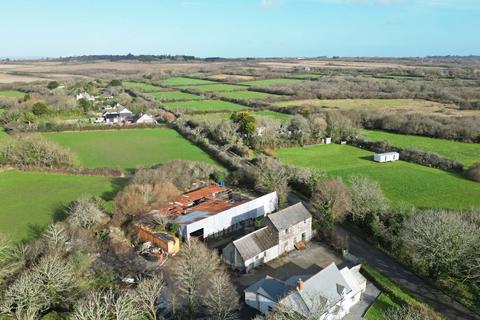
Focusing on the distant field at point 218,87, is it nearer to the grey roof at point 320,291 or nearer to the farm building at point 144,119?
the farm building at point 144,119

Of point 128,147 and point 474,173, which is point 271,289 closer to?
point 474,173

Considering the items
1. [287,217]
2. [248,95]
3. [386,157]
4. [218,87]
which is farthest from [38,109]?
[386,157]

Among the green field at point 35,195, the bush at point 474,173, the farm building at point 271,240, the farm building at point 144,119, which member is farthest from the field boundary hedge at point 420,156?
the farm building at point 144,119

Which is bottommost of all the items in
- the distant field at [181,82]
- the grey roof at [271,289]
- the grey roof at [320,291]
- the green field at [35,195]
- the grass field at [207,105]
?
the green field at [35,195]

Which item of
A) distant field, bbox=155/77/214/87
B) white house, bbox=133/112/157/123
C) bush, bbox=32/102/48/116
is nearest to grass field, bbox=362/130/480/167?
white house, bbox=133/112/157/123

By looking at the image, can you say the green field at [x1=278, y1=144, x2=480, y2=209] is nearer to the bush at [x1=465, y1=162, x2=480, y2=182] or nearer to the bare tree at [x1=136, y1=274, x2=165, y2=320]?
the bush at [x1=465, y1=162, x2=480, y2=182]

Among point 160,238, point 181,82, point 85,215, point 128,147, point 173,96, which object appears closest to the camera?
point 160,238
